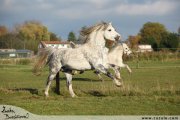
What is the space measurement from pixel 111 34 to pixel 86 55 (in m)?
1.38

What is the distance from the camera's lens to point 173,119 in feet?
26.1

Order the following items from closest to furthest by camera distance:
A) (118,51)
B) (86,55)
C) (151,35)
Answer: (86,55) < (118,51) < (151,35)

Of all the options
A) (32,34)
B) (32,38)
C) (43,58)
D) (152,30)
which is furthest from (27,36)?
(43,58)

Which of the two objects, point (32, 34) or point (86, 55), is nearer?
point (86, 55)

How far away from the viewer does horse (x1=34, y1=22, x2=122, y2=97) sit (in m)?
13.5

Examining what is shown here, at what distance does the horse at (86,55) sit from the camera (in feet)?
44.3

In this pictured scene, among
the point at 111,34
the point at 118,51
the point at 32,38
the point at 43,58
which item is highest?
the point at 32,38

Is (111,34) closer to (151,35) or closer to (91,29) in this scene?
(91,29)

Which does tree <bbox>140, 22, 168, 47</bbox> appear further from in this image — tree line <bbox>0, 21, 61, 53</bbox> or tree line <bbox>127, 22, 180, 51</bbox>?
tree line <bbox>0, 21, 61, 53</bbox>

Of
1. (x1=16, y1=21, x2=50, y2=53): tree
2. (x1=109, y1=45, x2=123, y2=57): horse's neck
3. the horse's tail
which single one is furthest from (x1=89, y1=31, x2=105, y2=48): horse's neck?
(x1=16, y1=21, x2=50, y2=53): tree

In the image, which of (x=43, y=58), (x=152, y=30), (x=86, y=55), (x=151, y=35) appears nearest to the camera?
(x=86, y=55)

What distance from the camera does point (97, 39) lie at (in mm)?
14266

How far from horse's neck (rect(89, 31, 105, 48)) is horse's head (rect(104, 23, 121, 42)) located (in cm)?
18

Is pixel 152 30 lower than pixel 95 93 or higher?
higher
